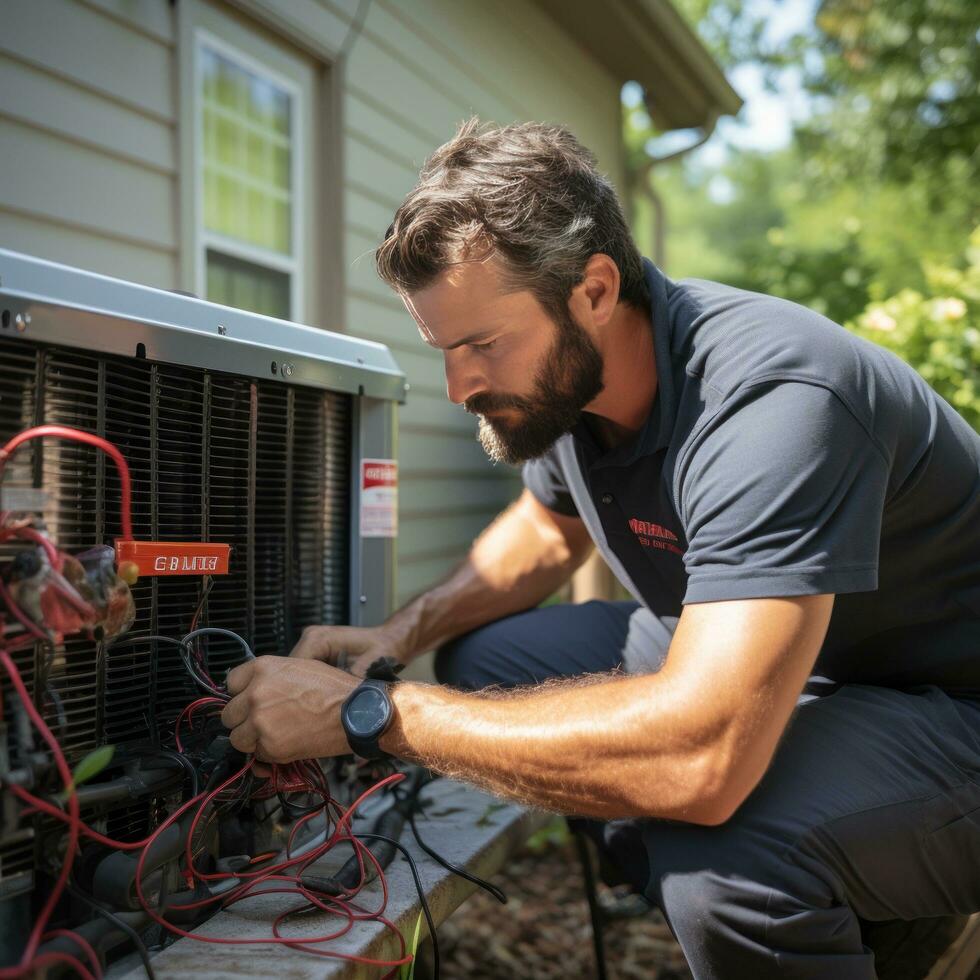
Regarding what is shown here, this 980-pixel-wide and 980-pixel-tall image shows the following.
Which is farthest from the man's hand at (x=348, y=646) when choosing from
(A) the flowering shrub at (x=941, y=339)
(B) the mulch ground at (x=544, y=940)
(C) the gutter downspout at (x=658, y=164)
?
(C) the gutter downspout at (x=658, y=164)

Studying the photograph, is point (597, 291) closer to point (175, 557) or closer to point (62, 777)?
point (175, 557)

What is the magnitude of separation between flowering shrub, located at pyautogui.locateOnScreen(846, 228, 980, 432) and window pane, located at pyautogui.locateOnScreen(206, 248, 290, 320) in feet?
7.12

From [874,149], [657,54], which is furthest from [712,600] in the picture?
[874,149]

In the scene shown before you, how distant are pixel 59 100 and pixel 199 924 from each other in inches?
78.9

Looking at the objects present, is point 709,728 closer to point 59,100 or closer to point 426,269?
point 426,269

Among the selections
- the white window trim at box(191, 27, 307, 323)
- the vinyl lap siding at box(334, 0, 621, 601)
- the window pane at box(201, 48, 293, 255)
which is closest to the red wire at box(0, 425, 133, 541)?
the white window trim at box(191, 27, 307, 323)

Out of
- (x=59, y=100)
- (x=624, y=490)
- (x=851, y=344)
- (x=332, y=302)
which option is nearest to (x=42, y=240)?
(x=59, y=100)

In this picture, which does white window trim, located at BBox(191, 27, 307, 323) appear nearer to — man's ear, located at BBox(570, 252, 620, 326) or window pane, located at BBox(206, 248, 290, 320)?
window pane, located at BBox(206, 248, 290, 320)

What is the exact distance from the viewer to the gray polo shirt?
1.27 metres

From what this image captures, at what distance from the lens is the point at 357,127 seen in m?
3.42

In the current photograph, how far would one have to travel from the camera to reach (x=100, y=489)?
117cm

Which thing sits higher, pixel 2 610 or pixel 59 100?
pixel 59 100

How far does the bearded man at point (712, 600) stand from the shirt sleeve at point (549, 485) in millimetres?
215

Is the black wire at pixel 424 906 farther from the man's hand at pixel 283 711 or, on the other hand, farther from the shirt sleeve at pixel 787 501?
the shirt sleeve at pixel 787 501
